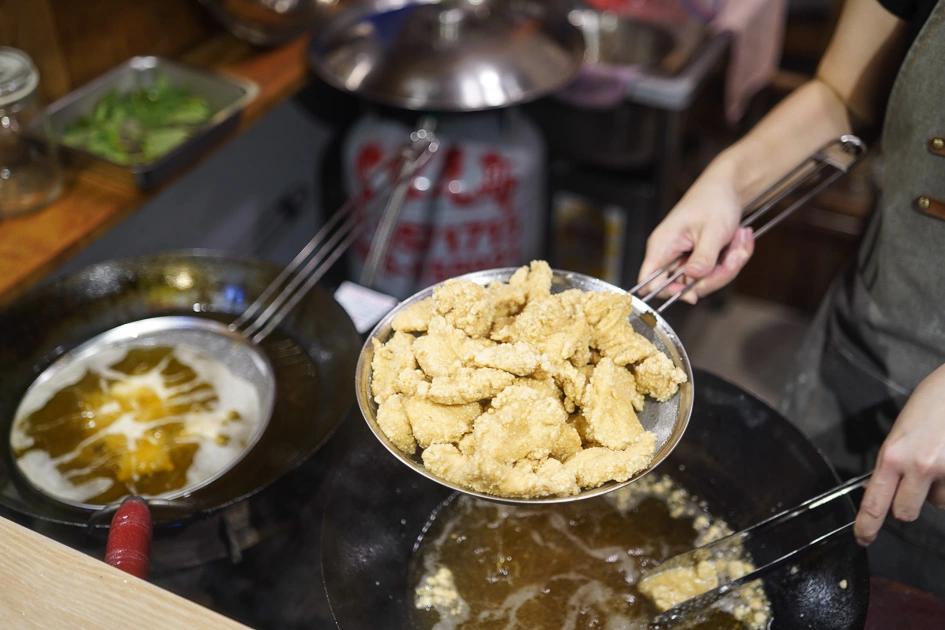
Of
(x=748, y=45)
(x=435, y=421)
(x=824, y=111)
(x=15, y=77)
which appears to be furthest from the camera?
(x=748, y=45)

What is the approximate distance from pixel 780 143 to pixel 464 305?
→ 0.75 m

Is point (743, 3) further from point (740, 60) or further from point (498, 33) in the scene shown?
point (498, 33)

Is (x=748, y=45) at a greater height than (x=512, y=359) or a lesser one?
lesser

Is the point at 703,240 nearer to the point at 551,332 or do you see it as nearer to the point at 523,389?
the point at 551,332

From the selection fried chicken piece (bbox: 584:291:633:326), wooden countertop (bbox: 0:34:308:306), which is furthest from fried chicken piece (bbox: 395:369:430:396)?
wooden countertop (bbox: 0:34:308:306)

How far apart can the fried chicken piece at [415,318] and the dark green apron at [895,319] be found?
0.78 metres

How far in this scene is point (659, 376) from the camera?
3.67ft

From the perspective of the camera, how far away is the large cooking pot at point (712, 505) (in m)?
1.09

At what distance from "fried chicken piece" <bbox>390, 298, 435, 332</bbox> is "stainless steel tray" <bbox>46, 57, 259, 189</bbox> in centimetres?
104

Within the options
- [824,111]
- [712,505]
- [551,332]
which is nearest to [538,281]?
[551,332]

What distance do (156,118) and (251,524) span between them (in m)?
1.40

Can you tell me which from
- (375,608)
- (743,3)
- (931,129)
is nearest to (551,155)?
(743,3)

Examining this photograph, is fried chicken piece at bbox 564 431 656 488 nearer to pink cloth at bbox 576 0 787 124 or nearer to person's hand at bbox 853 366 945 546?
person's hand at bbox 853 366 945 546

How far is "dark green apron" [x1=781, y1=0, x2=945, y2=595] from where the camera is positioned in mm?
1238
